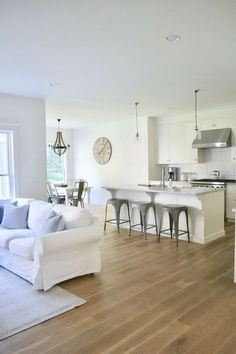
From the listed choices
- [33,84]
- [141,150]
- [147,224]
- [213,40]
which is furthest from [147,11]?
[141,150]

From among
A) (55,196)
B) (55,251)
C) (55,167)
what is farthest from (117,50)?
(55,167)

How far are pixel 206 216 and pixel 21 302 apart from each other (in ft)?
10.8

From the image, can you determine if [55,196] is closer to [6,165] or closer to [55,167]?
[6,165]

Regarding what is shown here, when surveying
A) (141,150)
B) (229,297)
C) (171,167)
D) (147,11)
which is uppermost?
(147,11)

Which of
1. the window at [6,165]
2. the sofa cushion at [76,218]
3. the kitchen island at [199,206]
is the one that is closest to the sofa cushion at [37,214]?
the sofa cushion at [76,218]

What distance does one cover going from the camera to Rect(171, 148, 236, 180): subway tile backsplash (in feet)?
23.1

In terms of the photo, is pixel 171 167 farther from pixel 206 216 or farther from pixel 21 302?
pixel 21 302

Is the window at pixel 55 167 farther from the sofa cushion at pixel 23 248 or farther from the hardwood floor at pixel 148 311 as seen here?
the sofa cushion at pixel 23 248

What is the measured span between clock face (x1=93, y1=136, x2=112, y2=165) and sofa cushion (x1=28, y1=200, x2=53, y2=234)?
5.00 meters

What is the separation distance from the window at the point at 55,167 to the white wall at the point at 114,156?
1.58ft

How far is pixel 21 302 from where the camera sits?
9.62ft

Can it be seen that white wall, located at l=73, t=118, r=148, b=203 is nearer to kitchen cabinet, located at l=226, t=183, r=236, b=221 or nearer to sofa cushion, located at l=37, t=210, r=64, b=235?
kitchen cabinet, located at l=226, t=183, r=236, b=221

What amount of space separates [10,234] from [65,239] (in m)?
1.04

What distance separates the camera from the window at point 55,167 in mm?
10188
